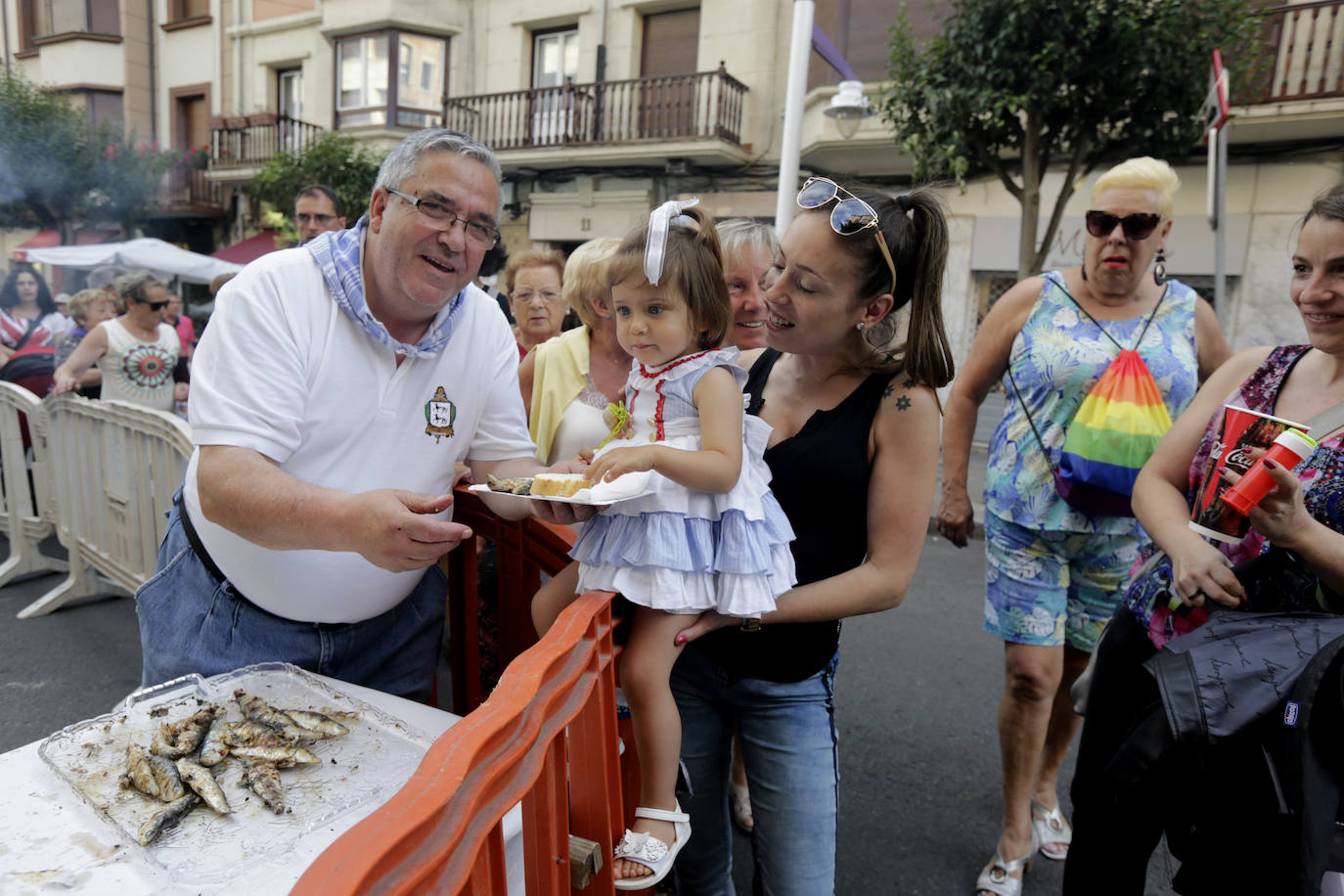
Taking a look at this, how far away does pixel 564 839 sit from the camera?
51.6 inches

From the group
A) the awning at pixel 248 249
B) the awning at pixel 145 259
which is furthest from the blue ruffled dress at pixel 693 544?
the awning at pixel 248 249

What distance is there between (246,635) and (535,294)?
2.75 m

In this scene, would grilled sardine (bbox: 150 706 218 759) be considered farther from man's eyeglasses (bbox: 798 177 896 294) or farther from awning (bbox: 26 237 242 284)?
awning (bbox: 26 237 242 284)

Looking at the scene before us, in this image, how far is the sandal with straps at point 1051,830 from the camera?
3041mm

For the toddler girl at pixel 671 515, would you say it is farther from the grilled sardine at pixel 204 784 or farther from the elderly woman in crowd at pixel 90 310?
the elderly woman in crowd at pixel 90 310

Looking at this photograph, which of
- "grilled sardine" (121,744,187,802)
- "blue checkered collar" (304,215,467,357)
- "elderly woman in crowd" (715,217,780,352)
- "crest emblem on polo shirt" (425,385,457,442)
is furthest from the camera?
"elderly woman in crowd" (715,217,780,352)

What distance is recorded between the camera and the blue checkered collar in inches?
77.3

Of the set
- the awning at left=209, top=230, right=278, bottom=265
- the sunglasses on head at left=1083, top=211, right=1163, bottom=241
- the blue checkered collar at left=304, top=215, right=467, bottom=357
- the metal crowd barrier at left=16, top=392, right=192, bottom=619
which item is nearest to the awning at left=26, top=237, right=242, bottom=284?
the awning at left=209, top=230, right=278, bottom=265

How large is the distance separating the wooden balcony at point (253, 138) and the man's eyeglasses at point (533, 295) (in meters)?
18.9

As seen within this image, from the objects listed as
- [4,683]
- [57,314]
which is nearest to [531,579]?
[4,683]

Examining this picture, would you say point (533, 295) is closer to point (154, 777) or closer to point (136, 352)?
point (154, 777)

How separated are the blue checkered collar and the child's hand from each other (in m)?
0.67

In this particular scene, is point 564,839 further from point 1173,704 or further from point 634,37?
point 634,37

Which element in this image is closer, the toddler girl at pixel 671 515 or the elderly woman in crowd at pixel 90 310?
the toddler girl at pixel 671 515
